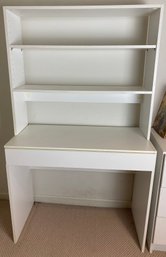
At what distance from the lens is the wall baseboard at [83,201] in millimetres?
2346

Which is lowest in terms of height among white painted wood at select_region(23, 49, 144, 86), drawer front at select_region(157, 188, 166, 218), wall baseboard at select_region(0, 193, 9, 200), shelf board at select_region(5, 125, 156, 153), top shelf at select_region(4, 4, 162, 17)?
wall baseboard at select_region(0, 193, 9, 200)

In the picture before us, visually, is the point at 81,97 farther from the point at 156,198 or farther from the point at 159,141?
the point at 156,198

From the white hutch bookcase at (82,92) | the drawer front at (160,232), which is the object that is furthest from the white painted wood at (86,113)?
the drawer front at (160,232)

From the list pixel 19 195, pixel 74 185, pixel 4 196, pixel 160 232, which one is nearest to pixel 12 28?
pixel 19 195

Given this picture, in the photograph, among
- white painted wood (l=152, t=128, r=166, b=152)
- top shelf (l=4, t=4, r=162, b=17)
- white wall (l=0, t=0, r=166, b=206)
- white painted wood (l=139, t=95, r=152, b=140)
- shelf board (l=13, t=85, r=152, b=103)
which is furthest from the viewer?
white wall (l=0, t=0, r=166, b=206)

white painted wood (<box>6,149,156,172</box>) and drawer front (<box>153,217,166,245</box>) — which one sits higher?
white painted wood (<box>6,149,156,172</box>)

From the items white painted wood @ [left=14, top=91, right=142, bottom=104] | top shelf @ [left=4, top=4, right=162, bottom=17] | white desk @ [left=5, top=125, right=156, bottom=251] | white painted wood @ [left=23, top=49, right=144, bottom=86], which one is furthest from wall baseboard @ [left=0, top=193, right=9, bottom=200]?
top shelf @ [left=4, top=4, right=162, bottom=17]

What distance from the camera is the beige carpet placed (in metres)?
1.84

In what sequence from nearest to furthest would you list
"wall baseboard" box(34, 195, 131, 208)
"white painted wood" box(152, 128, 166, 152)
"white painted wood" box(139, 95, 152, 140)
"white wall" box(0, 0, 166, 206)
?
"white painted wood" box(152, 128, 166, 152) → "white painted wood" box(139, 95, 152, 140) → "white wall" box(0, 0, 166, 206) → "wall baseboard" box(34, 195, 131, 208)

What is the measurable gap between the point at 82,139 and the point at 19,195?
2.50 feet

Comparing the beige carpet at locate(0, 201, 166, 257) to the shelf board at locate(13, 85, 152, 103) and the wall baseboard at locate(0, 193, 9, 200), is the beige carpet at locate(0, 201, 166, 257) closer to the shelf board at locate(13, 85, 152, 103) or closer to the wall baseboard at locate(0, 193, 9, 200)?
the wall baseboard at locate(0, 193, 9, 200)

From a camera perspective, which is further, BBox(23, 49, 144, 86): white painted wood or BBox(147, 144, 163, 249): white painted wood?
BBox(23, 49, 144, 86): white painted wood

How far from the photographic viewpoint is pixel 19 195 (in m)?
1.97

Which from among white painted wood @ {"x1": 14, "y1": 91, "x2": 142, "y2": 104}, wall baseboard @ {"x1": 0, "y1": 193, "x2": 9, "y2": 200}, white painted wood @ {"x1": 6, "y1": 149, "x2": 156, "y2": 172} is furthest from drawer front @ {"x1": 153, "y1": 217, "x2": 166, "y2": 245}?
wall baseboard @ {"x1": 0, "y1": 193, "x2": 9, "y2": 200}
